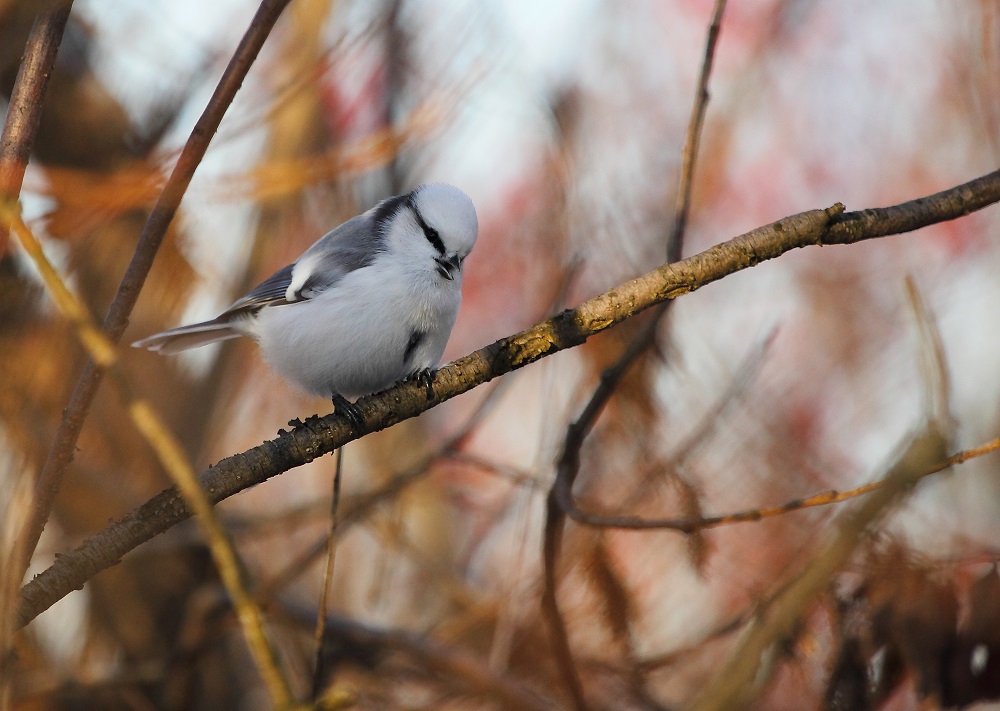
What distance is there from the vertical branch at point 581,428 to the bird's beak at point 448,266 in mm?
627

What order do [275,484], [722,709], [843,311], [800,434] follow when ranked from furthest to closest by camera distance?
[275,484]
[843,311]
[800,434]
[722,709]

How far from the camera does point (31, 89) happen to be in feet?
3.74

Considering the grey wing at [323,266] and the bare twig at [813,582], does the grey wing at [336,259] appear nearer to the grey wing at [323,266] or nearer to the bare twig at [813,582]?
the grey wing at [323,266]

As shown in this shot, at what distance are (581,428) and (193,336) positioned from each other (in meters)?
1.29

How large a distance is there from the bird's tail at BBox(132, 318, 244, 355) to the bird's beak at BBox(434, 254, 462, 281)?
2.16 feet

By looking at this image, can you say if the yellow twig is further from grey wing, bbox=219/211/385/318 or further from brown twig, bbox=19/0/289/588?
grey wing, bbox=219/211/385/318

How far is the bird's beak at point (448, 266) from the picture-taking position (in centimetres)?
212

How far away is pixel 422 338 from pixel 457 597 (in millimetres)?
1087

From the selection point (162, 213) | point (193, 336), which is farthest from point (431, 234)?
point (162, 213)

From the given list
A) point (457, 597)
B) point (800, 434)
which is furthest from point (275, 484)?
point (800, 434)

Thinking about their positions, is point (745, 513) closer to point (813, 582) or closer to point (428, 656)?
point (813, 582)

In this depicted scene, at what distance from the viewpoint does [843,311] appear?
4.01 m

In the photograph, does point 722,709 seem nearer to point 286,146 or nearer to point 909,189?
point 286,146

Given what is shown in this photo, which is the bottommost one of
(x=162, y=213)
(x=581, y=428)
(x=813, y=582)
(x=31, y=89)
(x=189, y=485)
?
(x=813, y=582)
